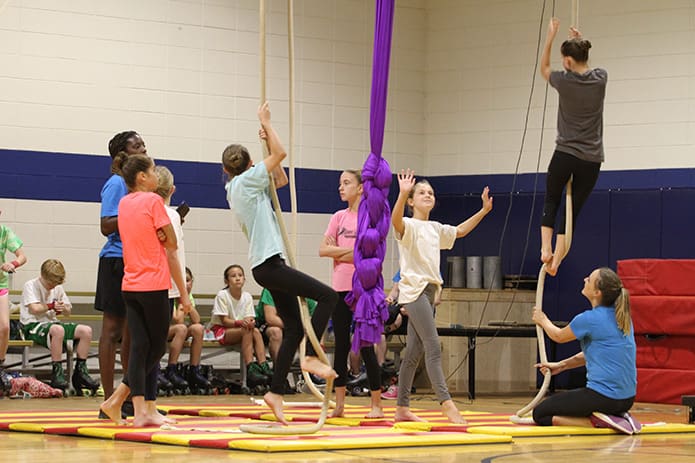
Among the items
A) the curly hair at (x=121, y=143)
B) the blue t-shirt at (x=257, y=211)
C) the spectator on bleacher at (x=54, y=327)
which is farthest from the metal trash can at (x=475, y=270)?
the blue t-shirt at (x=257, y=211)

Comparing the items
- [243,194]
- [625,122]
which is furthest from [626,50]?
[243,194]

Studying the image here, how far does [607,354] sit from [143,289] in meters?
2.73

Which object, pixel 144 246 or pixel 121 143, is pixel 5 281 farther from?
pixel 144 246

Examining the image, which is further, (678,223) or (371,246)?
(678,223)

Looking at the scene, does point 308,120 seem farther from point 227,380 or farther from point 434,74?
point 227,380

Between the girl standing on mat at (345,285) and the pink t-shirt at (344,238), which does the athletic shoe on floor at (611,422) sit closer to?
the girl standing on mat at (345,285)

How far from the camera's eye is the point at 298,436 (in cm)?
574

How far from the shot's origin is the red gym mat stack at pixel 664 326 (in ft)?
30.9

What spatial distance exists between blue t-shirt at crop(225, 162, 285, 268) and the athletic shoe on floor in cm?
221

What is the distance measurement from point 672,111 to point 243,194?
652 cm

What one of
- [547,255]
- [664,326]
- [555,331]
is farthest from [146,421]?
[664,326]

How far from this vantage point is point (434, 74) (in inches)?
496

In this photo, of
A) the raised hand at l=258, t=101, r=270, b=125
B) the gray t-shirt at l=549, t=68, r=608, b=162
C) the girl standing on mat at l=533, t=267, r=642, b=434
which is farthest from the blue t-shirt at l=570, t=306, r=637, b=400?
the raised hand at l=258, t=101, r=270, b=125

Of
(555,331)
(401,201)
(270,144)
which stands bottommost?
(555,331)
